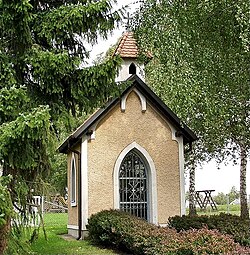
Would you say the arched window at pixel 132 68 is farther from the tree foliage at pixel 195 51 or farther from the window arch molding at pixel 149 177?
the tree foliage at pixel 195 51

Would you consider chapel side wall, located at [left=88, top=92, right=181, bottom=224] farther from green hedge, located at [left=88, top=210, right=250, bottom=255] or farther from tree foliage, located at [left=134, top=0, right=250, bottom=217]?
tree foliage, located at [left=134, top=0, right=250, bottom=217]

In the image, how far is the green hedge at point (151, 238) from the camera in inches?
405

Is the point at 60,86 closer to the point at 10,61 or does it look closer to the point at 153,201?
the point at 10,61

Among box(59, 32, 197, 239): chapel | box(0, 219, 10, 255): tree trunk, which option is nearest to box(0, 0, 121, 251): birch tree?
box(0, 219, 10, 255): tree trunk

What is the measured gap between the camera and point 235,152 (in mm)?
25375

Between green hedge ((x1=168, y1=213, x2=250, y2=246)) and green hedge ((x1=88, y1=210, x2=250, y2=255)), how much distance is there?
1.16 m

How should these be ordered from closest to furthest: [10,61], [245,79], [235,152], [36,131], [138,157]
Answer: [36,131] → [10,61] → [245,79] → [138,157] → [235,152]

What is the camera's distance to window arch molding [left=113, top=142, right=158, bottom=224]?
16.7 m

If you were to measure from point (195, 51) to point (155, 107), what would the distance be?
5.06m

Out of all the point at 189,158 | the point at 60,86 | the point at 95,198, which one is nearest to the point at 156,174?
the point at 95,198

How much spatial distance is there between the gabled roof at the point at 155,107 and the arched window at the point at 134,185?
72.1 inches

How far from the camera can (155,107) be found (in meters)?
17.6

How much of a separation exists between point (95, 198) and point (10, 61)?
7.08 meters

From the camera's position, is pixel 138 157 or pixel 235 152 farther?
pixel 235 152
